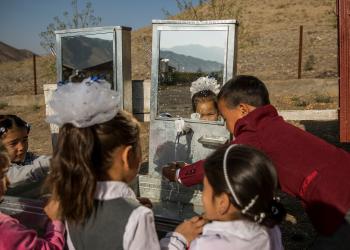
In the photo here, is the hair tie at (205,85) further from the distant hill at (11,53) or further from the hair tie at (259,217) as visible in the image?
the distant hill at (11,53)

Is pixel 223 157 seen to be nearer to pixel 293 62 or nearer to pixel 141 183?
pixel 141 183

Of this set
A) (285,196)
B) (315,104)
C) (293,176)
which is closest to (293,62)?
(315,104)

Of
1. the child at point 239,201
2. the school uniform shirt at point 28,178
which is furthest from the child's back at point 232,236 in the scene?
the school uniform shirt at point 28,178

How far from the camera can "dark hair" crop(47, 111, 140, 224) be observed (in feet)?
4.84

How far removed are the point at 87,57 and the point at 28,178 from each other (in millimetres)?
1521

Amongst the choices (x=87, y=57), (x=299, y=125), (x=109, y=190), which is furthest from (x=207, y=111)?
(x=299, y=125)

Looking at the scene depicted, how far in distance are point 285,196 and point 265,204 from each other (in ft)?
10.5

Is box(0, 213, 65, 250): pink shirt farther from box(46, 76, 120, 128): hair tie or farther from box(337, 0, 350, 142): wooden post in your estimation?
box(337, 0, 350, 142): wooden post

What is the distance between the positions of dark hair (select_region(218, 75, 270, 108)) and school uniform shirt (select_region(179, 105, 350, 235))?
0.59 feet

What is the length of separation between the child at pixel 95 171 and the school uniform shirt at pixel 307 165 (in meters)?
0.78

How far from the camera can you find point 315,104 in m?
9.15

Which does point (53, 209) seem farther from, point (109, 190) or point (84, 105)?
point (84, 105)

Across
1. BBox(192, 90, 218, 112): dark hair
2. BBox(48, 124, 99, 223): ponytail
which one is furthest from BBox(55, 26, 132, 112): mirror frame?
BBox(48, 124, 99, 223): ponytail

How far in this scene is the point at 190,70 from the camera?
3316mm
